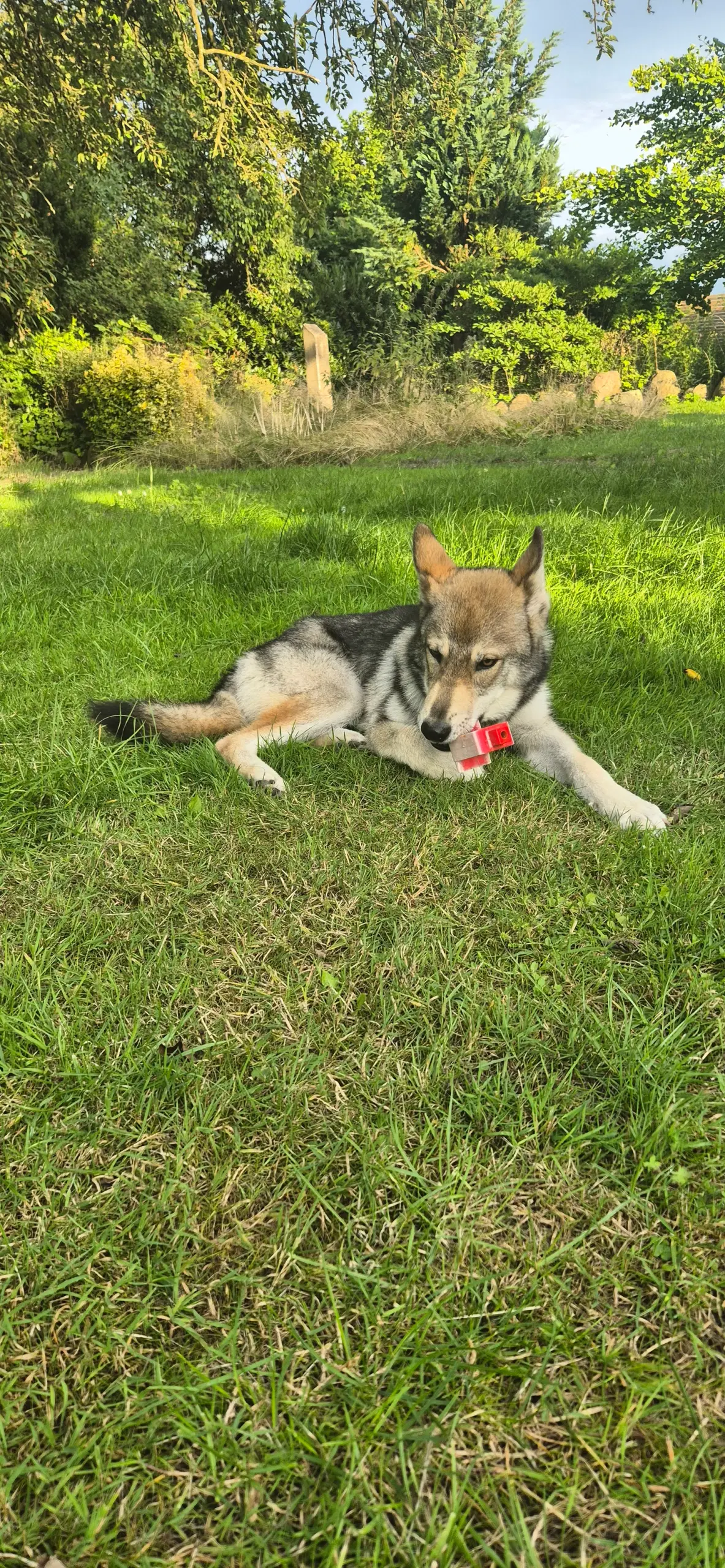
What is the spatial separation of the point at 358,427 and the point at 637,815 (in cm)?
1198

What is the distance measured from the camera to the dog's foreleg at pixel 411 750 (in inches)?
117

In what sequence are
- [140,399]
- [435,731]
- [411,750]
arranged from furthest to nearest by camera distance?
1. [140,399]
2. [411,750]
3. [435,731]

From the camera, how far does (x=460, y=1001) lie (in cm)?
188

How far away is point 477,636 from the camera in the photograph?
9.57 ft

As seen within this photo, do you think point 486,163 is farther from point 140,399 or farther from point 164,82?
point 164,82

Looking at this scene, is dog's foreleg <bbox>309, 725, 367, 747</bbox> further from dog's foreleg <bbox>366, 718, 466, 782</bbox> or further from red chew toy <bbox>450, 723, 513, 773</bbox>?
red chew toy <bbox>450, 723, 513, 773</bbox>

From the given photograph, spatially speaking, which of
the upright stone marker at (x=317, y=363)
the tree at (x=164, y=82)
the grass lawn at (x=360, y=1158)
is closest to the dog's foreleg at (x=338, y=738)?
the grass lawn at (x=360, y=1158)

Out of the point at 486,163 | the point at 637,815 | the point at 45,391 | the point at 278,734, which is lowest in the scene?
the point at 637,815

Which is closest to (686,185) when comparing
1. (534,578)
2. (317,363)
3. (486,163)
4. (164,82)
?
(486,163)

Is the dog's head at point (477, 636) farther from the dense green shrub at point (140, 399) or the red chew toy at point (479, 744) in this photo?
the dense green shrub at point (140, 399)

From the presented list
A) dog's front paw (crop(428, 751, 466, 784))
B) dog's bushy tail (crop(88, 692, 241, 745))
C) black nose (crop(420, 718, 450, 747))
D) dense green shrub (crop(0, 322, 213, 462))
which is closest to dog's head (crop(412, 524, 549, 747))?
black nose (crop(420, 718, 450, 747))

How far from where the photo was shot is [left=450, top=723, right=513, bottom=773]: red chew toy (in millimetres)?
2809

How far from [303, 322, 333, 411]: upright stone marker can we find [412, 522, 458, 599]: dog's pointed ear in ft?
45.4

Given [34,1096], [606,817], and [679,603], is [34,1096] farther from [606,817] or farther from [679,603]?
[679,603]
